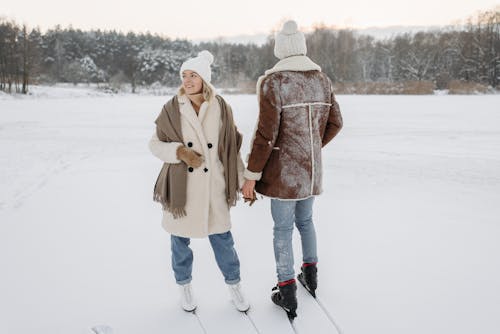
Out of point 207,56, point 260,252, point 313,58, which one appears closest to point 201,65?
point 207,56

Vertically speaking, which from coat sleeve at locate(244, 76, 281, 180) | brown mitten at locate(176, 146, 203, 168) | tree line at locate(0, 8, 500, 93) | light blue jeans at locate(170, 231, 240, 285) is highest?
tree line at locate(0, 8, 500, 93)

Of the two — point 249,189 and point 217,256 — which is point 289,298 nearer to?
point 217,256

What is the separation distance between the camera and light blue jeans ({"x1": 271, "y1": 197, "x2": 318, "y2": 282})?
2.23 metres

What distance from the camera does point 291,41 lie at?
204cm

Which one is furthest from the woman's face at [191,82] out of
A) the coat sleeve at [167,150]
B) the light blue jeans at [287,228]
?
the light blue jeans at [287,228]

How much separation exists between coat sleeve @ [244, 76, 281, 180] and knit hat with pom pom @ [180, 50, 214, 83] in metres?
0.33

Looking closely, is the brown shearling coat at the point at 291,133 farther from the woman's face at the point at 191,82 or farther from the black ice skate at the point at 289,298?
the black ice skate at the point at 289,298

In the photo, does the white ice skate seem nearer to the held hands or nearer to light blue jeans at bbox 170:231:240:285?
light blue jeans at bbox 170:231:240:285

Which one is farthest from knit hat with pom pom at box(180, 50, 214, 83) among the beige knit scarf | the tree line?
the tree line

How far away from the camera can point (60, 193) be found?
15.5 ft

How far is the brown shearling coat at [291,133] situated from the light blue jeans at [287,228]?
0.10 meters

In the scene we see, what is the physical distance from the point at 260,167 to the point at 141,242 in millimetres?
1708

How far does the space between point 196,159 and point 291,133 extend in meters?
0.52

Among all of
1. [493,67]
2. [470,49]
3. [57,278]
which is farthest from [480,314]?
[470,49]
